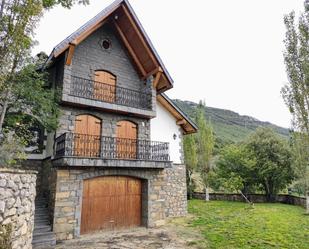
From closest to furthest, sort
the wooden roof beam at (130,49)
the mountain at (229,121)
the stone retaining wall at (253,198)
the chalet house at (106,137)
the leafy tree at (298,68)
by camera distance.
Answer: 1. the leafy tree at (298,68)
2. the chalet house at (106,137)
3. the wooden roof beam at (130,49)
4. the stone retaining wall at (253,198)
5. the mountain at (229,121)

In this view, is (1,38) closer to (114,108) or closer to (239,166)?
(114,108)

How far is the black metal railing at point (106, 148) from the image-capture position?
9.34m

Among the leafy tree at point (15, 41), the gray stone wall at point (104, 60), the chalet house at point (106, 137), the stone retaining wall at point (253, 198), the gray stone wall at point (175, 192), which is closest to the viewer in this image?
the leafy tree at point (15, 41)

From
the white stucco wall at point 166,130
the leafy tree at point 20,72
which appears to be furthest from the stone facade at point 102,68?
the white stucco wall at point 166,130

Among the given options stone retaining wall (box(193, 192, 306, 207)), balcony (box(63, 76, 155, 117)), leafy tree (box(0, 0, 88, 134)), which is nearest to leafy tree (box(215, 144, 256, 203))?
stone retaining wall (box(193, 192, 306, 207))

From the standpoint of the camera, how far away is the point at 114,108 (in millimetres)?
Result: 10914

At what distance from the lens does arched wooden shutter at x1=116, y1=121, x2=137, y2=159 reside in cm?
1143

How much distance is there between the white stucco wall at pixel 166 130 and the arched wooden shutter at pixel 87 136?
3.55m

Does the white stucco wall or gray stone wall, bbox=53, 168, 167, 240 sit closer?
gray stone wall, bbox=53, 168, 167, 240

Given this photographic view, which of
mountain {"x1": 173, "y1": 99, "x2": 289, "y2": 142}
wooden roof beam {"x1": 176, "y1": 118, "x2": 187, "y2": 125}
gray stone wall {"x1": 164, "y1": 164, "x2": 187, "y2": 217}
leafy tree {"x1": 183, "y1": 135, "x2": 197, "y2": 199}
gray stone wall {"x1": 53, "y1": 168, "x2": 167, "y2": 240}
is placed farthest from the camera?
mountain {"x1": 173, "y1": 99, "x2": 289, "y2": 142}

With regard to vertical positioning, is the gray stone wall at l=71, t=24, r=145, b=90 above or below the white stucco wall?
above

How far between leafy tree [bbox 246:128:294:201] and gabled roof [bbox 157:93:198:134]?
8.12 meters

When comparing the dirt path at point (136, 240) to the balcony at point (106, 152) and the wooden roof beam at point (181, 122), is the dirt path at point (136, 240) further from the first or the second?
the wooden roof beam at point (181, 122)

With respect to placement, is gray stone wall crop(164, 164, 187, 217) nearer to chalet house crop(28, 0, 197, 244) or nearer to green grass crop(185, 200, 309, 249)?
chalet house crop(28, 0, 197, 244)
